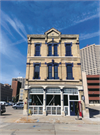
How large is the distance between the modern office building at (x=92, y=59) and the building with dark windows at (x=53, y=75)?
557ft

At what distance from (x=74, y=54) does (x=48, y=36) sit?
5.68 meters

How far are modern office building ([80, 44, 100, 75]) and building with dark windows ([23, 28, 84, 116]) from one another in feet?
557

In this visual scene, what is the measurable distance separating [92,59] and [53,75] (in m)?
177

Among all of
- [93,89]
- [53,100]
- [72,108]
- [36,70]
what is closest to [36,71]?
[36,70]

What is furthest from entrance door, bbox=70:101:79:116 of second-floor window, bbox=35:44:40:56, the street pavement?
second-floor window, bbox=35:44:40:56

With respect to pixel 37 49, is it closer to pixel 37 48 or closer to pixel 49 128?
pixel 37 48

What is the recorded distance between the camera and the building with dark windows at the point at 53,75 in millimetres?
15750

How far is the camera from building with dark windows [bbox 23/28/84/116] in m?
15.8

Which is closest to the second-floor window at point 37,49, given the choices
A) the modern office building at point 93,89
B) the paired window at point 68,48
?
the paired window at point 68,48

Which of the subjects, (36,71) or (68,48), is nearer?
(36,71)

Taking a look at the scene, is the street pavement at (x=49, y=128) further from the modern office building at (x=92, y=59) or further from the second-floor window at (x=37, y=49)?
the modern office building at (x=92, y=59)

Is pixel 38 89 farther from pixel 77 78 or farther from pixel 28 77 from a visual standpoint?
pixel 77 78

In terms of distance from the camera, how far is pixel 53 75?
55.2 feet

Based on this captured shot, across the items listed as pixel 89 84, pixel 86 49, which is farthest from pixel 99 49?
pixel 89 84
